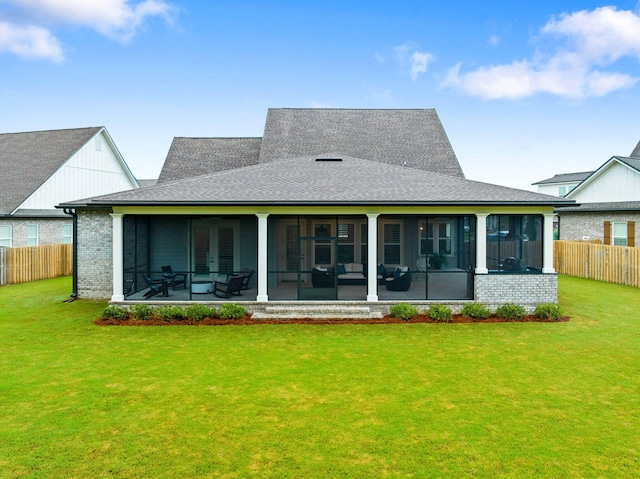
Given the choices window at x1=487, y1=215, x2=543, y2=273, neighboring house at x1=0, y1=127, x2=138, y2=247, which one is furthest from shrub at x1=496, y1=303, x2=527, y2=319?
neighboring house at x1=0, y1=127, x2=138, y2=247

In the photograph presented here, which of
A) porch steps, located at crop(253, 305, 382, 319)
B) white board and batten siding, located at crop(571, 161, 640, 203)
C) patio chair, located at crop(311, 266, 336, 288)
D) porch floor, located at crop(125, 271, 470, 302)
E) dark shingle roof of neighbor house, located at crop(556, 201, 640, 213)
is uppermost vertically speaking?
white board and batten siding, located at crop(571, 161, 640, 203)

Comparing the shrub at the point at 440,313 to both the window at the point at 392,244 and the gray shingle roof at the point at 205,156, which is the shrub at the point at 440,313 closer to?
the window at the point at 392,244

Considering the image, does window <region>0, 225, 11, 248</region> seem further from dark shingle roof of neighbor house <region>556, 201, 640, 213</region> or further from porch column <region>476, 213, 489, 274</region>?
dark shingle roof of neighbor house <region>556, 201, 640, 213</region>

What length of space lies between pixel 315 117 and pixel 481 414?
2410 cm

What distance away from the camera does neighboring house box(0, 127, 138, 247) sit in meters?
23.1

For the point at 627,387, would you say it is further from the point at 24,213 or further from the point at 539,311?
the point at 24,213

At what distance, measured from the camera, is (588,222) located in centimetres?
2561

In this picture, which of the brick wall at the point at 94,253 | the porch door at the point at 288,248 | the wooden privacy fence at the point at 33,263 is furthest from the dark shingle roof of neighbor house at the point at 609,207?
the wooden privacy fence at the point at 33,263

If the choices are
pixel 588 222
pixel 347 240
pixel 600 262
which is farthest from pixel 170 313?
pixel 588 222

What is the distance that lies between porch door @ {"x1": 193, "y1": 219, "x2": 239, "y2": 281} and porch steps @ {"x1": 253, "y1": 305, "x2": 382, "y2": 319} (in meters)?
3.54

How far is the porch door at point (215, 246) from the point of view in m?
15.8

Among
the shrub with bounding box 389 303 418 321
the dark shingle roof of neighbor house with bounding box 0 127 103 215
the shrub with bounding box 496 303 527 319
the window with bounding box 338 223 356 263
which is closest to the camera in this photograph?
the shrub with bounding box 389 303 418 321

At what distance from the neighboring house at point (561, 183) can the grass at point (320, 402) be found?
4565 centimetres

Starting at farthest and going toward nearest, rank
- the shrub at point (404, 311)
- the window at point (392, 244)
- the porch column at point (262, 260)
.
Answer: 1. the window at point (392, 244)
2. the porch column at point (262, 260)
3. the shrub at point (404, 311)
